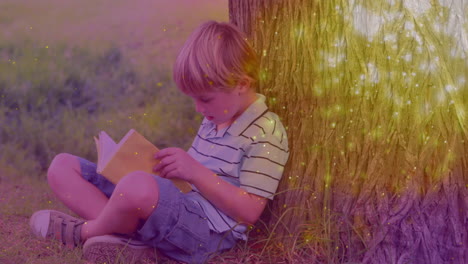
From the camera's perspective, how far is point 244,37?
96.1 inches

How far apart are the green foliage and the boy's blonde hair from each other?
5.92 feet

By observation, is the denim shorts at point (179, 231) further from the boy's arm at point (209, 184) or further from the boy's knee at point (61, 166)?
the boy's knee at point (61, 166)

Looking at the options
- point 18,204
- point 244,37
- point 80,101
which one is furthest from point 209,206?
point 80,101

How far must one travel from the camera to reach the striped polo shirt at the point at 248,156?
7.57 feet

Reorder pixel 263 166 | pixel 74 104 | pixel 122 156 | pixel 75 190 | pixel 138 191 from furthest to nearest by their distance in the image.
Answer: pixel 74 104
pixel 75 190
pixel 263 166
pixel 122 156
pixel 138 191

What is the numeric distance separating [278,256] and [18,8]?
413 cm

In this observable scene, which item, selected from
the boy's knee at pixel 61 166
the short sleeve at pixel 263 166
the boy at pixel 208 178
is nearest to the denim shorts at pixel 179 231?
the boy at pixel 208 178

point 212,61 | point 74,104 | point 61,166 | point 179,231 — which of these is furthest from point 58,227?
point 74,104

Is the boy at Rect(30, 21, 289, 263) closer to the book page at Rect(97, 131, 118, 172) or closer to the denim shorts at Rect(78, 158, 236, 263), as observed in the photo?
the denim shorts at Rect(78, 158, 236, 263)

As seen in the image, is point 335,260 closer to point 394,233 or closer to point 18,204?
point 394,233

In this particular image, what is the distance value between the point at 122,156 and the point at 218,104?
458 mm

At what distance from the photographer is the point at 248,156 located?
7.66 ft

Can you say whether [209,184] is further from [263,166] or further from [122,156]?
[122,156]

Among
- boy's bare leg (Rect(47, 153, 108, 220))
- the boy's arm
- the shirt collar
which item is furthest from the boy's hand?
boy's bare leg (Rect(47, 153, 108, 220))
